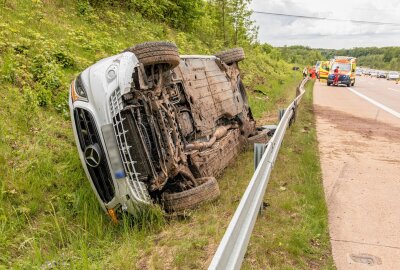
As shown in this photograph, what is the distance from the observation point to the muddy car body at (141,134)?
11.8 feet

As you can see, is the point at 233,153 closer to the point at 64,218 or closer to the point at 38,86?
the point at 64,218

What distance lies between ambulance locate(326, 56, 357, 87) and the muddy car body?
24310 mm

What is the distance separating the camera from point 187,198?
4.00m

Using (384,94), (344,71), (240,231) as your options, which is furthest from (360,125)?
(344,71)

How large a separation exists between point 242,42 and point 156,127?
20.4m

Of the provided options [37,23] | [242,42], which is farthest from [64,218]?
[242,42]

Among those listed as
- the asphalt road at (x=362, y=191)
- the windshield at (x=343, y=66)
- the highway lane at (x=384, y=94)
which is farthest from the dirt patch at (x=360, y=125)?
the windshield at (x=343, y=66)

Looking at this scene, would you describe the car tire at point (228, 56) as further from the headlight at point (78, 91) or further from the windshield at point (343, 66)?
the windshield at point (343, 66)

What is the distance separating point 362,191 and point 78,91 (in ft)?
12.1

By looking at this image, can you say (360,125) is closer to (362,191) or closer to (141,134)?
(362,191)

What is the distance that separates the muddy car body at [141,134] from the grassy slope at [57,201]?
283 mm

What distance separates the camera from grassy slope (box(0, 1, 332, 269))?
3.32 metres

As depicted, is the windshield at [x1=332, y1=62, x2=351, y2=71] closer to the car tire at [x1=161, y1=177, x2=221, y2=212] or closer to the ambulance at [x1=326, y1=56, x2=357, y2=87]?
the ambulance at [x1=326, y1=56, x2=357, y2=87]

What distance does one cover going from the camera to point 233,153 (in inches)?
231
